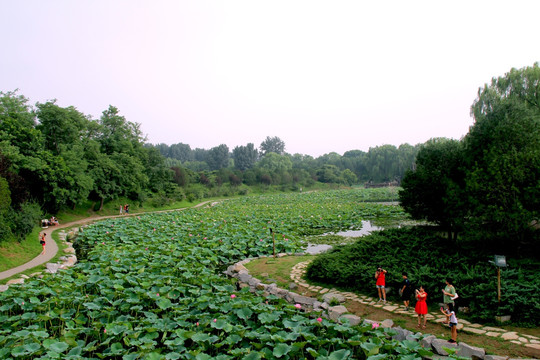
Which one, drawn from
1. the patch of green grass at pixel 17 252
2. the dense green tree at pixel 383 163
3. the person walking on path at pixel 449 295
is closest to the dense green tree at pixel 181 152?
the dense green tree at pixel 383 163

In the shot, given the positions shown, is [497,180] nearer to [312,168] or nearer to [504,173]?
[504,173]

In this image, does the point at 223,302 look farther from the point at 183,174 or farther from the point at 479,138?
the point at 183,174

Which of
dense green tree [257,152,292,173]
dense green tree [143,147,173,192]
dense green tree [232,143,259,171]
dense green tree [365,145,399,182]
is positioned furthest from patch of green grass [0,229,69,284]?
dense green tree [365,145,399,182]

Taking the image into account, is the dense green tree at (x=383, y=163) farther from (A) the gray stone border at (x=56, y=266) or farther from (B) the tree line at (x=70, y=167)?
(A) the gray stone border at (x=56, y=266)

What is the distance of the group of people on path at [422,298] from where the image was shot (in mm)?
4938

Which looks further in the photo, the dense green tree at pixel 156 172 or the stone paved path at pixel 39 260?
the dense green tree at pixel 156 172

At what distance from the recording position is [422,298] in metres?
5.40

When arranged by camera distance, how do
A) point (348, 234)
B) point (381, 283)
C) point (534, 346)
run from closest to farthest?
point (534, 346) → point (381, 283) → point (348, 234)

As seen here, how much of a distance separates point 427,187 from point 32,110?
24914 millimetres

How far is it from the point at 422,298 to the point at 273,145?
8660 centimetres

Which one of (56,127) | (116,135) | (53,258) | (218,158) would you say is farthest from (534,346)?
(218,158)

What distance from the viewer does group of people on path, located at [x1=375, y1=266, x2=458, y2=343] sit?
494cm

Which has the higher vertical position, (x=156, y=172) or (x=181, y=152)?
(x=181, y=152)

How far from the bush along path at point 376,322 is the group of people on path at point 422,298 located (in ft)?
0.56
